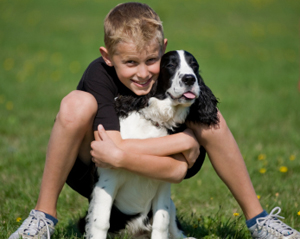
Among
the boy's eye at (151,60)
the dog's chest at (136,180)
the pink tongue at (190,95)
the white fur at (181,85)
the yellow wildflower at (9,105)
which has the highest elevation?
the boy's eye at (151,60)

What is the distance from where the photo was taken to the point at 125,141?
2490 millimetres

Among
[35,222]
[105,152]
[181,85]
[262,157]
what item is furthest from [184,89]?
[262,157]

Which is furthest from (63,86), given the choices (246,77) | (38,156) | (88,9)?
(88,9)

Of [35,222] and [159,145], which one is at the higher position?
[159,145]

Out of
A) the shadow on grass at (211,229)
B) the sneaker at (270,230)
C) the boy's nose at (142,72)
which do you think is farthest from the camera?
the shadow on grass at (211,229)

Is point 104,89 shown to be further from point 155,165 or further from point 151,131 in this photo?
point 155,165

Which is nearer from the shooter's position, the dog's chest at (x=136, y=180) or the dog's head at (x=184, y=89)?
the dog's head at (x=184, y=89)

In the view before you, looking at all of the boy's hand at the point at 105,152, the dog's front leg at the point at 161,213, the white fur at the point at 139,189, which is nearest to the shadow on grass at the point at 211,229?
the white fur at the point at 139,189

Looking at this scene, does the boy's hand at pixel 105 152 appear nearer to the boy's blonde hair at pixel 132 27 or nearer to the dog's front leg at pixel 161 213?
the dog's front leg at pixel 161 213

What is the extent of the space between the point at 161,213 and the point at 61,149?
29.6 inches

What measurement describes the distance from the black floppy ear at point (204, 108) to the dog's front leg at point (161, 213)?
49 centimetres

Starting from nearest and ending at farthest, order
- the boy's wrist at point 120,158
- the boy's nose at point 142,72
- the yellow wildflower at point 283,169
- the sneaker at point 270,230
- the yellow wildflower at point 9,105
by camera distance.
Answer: the boy's wrist at point 120,158 → the boy's nose at point 142,72 → the sneaker at point 270,230 → the yellow wildflower at point 283,169 → the yellow wildflower at point 9,105

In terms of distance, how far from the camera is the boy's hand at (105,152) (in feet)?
7.84

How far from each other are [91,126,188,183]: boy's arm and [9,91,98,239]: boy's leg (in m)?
0.14
